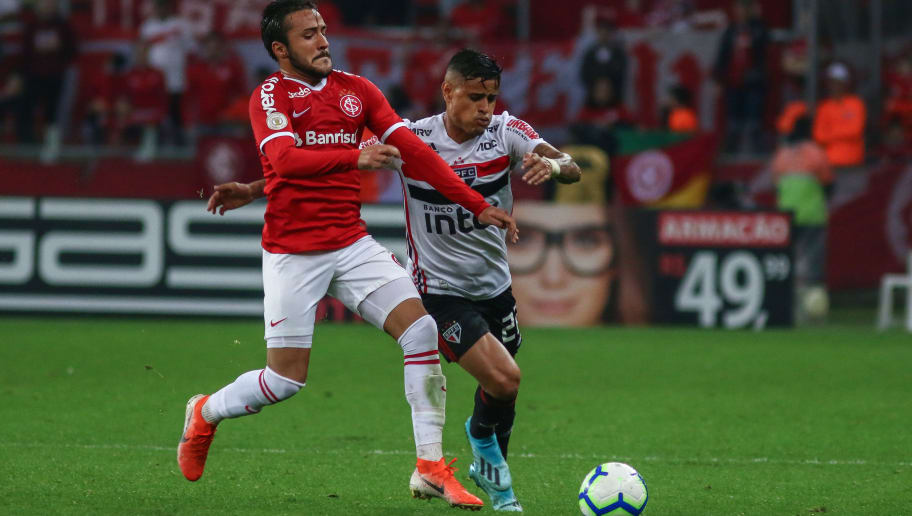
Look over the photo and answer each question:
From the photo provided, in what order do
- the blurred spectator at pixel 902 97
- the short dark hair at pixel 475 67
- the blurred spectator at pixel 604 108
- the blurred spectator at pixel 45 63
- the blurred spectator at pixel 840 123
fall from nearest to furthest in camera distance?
1. the short dark hair at pixel 475 67
2. the blurred spectator at pixel 840 123
3. the blurred spectator at pixel 604 108
4. the blurred spectator at pixel 902 97
5. the blurred spectator at pixel 45 63

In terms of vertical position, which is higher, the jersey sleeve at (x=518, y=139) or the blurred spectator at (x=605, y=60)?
the blurred spectator at (x=605, y=60)

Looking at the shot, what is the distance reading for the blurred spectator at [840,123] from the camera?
1488 cm

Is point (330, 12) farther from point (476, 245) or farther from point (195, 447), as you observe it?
point (195, 447)

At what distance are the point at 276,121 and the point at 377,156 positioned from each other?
52 centimetres

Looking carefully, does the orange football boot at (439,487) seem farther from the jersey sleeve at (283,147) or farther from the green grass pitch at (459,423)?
the jersey sleeve at (283,147)

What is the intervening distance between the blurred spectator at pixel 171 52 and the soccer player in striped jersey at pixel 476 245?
405 inches

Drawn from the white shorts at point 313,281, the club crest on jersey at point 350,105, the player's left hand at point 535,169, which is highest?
the club crest on jersey at point 350,105

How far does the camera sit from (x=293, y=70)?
5574mm

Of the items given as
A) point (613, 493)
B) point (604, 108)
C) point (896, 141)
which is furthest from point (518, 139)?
point (896, 141)

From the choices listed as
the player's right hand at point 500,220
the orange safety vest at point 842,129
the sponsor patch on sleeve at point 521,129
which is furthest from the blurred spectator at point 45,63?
the player's right hand at point 500,220

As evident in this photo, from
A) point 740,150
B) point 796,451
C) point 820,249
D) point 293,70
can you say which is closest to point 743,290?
point 820,249

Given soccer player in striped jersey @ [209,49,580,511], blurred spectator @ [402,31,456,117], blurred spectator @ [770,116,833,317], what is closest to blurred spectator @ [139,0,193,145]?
blurred spectator @ [402,31,456,117]

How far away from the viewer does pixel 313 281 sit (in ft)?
18.1

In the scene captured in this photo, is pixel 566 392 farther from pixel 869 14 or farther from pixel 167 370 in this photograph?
pixel 869 14
